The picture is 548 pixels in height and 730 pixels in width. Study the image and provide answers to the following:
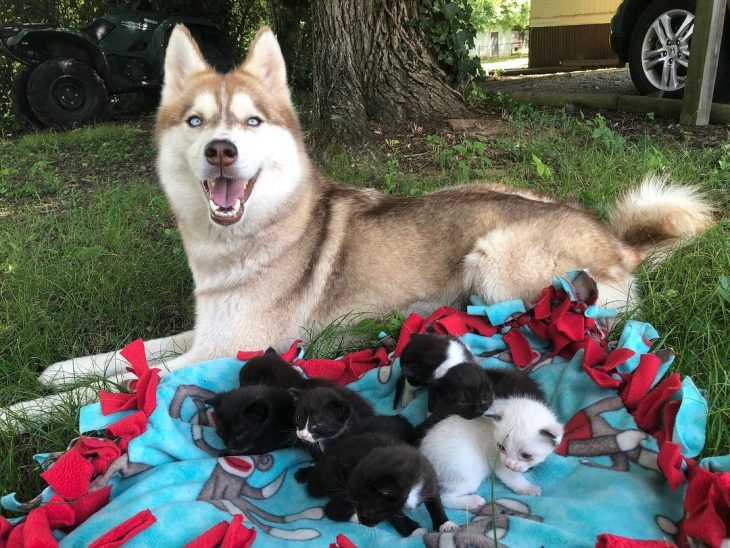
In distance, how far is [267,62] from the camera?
3.26 meters

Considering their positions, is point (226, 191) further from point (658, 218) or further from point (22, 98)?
point (22, 98)

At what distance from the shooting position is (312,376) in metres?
2.73

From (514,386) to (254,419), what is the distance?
1.08m

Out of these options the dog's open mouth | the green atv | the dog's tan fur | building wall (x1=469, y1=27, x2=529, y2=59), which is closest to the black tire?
the dog's tan fur

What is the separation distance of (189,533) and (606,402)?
1.61 m

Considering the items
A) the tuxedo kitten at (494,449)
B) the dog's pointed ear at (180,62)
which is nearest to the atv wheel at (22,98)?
the dog's pointed ear at (180,62)

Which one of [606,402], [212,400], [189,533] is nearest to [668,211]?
[606,402]

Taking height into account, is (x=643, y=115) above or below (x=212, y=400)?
above

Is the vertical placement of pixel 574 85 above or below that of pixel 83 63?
below

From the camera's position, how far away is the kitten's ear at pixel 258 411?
225cm

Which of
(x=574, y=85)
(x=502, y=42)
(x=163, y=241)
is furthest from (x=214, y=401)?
(x=502, y=42)

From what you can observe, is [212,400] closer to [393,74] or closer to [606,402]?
[606,402]

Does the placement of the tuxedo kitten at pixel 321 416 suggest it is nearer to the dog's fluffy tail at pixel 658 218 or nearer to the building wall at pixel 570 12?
the dog's fluffy tail at pixel 658 218

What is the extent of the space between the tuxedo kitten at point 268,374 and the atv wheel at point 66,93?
905 cm
